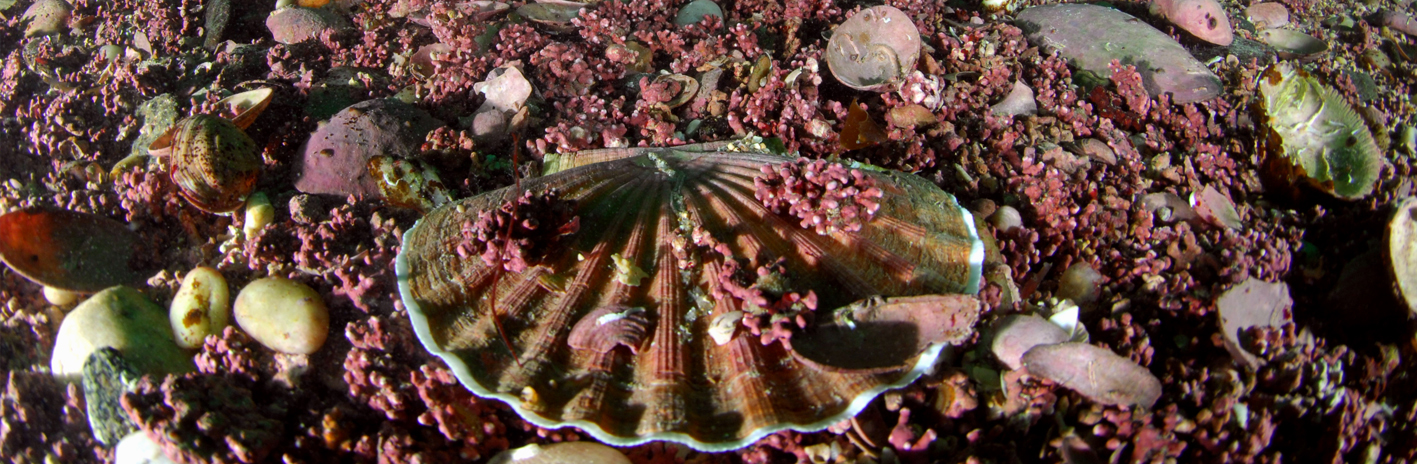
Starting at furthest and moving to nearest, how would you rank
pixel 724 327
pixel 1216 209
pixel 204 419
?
pixel 1216 209
pixel 724 327
pixel 204 419

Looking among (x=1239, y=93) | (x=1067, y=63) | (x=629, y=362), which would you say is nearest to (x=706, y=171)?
(x=629, y=362)

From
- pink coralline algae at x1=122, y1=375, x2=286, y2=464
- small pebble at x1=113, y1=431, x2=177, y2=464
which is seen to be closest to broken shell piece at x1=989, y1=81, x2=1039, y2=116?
pink coralline algae at x1=122, y1=375, x2=286, y2=464

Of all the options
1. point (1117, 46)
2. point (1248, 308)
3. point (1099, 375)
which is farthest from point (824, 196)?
point (1117, 46)

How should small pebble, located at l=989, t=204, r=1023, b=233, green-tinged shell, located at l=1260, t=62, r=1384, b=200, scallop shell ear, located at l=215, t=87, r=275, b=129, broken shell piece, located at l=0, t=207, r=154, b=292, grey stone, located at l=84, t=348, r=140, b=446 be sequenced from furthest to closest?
green-tinged shell, located at l=1260, t=62, r=1384, b=200, scallop shell ear, located at l=215, t=87, r=275, b=129, small pebble, located at l=989, t=204, r=1023, b=233, broken shell piece, located at l=0, t=207, r=154, b=292, grey stone, located at l=84, t=348, r=140, b=446

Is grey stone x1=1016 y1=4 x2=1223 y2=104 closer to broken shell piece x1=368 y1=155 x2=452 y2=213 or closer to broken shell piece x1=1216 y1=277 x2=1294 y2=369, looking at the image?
broken shell piece x1=1216 y1=277 x2=1294 y2=369

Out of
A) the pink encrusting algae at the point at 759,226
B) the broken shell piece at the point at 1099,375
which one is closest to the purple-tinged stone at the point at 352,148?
the pink encrusting algae at the point at 759,226

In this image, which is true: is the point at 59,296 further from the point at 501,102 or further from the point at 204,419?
the point at 501,102
